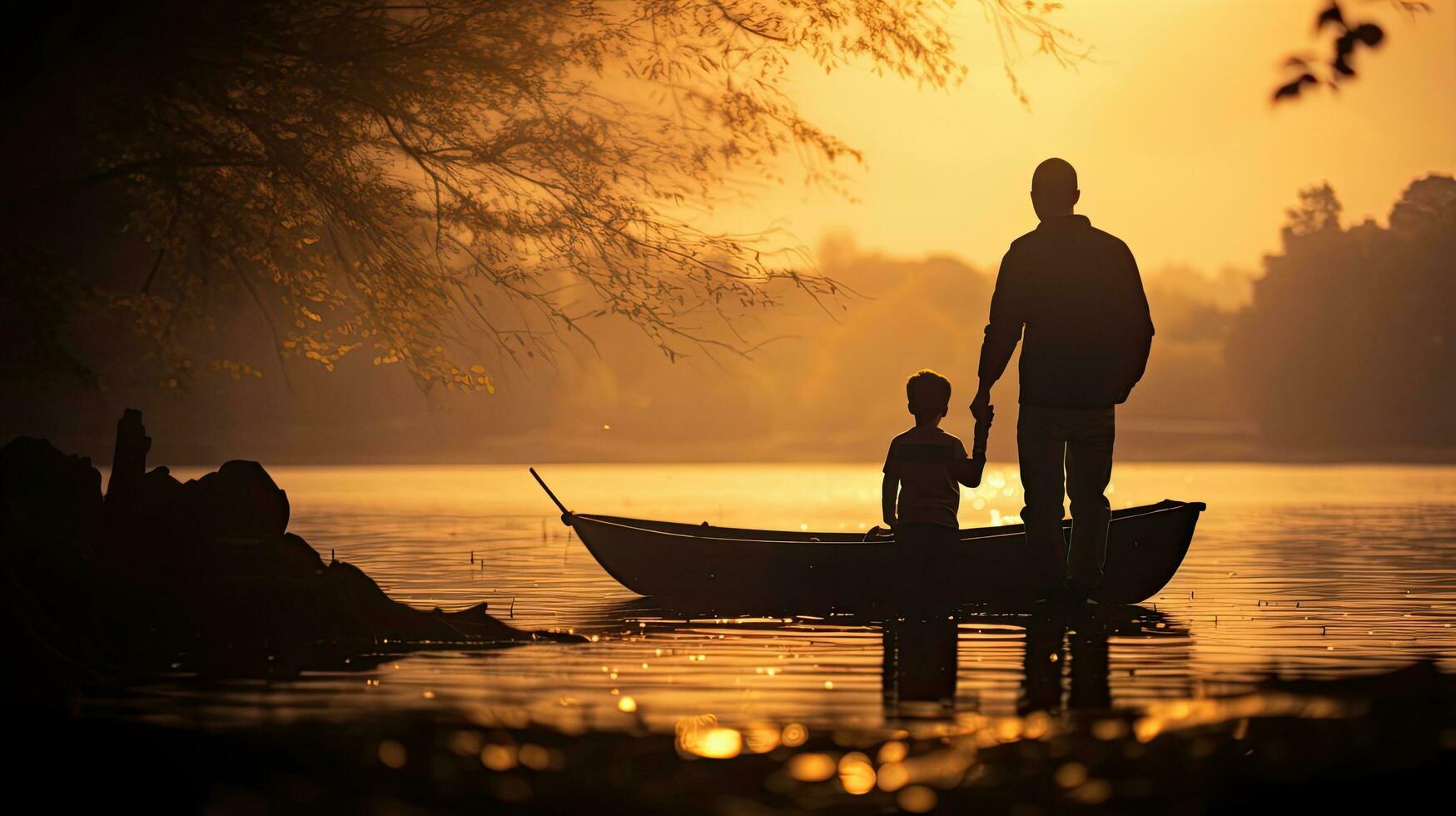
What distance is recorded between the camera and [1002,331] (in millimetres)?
12172

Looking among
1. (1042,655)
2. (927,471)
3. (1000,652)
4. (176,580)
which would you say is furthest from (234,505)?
(1042,655)

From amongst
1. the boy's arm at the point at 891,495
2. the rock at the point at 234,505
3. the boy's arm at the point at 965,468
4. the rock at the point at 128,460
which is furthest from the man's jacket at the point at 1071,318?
the rock at the point at 128,460

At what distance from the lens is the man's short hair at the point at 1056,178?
40.1 feet

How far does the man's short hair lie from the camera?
12227 millimetres

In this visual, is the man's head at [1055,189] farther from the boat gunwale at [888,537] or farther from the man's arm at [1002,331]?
the boat gunwale at [888,537]

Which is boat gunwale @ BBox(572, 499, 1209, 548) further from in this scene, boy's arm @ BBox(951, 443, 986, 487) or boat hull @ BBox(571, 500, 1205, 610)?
boy's arm @ BBox(951, 443, 986, 487)

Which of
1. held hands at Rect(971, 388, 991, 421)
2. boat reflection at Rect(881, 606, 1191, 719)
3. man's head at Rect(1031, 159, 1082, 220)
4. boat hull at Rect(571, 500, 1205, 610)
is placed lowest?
boat reflection at Rect(881, 606, 1191, 719)

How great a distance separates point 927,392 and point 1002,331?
42.6 inches

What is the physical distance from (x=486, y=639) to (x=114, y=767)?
5735 mm

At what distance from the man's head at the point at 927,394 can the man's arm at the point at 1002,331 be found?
2.76 ft

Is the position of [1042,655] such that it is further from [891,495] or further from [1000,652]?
[891,495]

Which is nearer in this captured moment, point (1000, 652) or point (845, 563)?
point (1000, 652)

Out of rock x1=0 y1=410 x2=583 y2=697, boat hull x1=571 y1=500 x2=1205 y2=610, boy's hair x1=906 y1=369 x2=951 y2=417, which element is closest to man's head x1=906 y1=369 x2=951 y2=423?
boy's hair x1=906 y1=369 x2=951 y2=417

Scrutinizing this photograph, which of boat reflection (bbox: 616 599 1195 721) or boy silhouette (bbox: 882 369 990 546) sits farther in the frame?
boy silhouette (bbox: 882 369 990 546)
